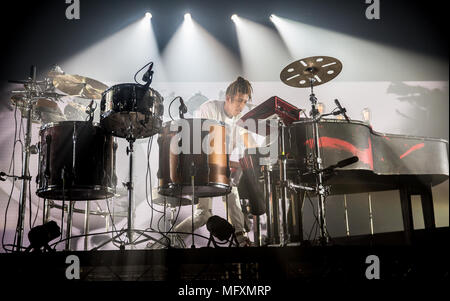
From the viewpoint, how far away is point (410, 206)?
4027 mm

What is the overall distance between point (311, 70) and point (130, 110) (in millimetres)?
1525

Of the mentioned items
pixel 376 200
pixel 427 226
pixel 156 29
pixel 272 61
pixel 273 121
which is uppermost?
pixel 156 29

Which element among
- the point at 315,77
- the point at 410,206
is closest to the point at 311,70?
the point at 315,77

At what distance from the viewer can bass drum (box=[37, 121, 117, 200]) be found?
2.89 meters

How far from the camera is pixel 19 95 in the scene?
146 inches

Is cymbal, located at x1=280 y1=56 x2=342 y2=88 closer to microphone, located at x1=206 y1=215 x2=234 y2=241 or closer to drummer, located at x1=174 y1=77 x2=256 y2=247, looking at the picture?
drummer, located at x1=174 y1=77 x2=256 y2=247

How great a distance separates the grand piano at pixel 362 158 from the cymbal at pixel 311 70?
0.26 metres

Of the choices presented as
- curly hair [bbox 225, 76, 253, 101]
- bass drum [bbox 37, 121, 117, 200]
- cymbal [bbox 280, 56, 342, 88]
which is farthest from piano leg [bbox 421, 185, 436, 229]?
bass drum [bbox 37, 121, 117, 200]

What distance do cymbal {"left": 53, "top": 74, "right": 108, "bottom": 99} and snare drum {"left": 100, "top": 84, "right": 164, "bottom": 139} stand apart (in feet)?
4.45

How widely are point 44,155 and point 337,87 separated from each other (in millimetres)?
3879

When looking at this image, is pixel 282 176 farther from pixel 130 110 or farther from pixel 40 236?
pixel 40 236

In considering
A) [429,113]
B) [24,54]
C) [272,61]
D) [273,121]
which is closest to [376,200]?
[429,113]
